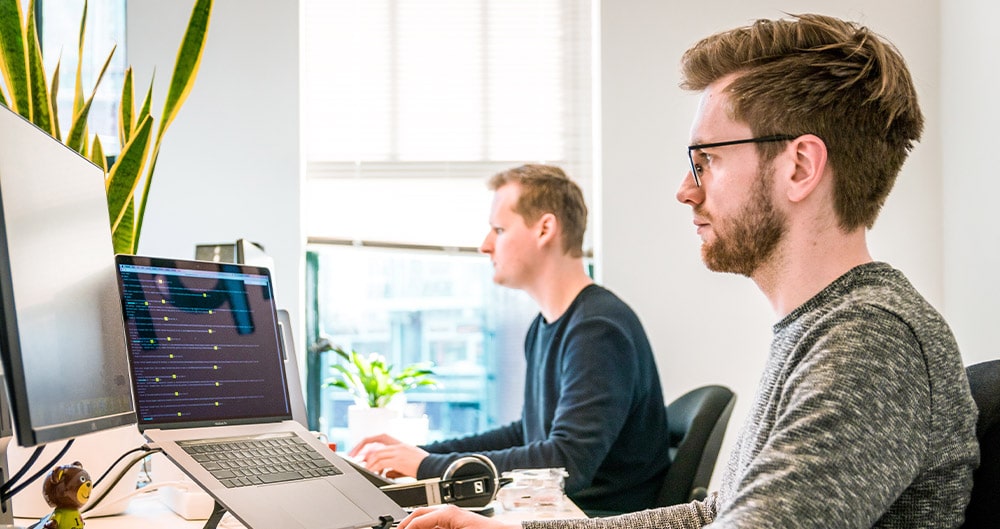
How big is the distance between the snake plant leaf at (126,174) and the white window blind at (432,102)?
5.83ft

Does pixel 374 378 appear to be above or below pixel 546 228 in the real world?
below

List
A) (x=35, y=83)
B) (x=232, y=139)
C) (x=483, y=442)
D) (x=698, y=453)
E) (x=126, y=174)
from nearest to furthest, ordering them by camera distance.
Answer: (x=35, y=83), (x=126, y=174), (x=698, y=453), (x=483, y=442), (x=232, y=139)

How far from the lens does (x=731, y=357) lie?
3355 millimetres

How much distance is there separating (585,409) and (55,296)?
1301 mm

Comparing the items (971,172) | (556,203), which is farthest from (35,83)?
(971,172)

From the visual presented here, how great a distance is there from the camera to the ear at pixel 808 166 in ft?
3.67

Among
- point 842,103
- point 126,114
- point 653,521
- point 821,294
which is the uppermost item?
point 126,114

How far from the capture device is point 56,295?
106 centimetres

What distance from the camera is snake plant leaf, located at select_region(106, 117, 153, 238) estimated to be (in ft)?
5.70

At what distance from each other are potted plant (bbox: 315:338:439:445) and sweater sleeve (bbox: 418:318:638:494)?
1029 mm

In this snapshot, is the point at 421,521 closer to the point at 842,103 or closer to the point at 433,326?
the point at 842,103

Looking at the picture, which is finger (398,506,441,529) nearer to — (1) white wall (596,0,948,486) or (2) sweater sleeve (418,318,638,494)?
(2) sweater sleeve (418,318,638,494)

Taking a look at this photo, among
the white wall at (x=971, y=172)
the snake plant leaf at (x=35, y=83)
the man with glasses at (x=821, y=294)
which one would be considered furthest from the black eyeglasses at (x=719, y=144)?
the white wall at (x=971, y=172)

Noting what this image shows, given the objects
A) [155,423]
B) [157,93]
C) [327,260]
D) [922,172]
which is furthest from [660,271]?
[155,423]
